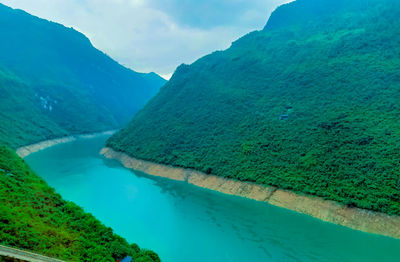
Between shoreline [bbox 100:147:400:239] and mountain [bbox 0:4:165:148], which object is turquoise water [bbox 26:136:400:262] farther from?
mountain [bbox 0:4:165:148]

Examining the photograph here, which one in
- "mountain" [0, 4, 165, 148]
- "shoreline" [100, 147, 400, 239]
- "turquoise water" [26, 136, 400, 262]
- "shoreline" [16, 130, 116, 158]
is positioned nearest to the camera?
"turquoise water" [26, 136, 400, 262]

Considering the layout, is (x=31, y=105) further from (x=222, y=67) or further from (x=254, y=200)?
(x=254, y=200)

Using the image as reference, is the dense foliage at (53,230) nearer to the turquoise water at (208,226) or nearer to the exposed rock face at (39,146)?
the turquoise water at (208,226)

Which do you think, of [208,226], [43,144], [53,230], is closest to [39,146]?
[43,144]

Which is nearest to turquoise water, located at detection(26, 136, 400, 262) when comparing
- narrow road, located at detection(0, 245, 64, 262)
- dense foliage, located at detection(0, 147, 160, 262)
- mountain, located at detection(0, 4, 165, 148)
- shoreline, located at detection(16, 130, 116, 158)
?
→ dense foliage, located at detection(0, 147, 160, 262)

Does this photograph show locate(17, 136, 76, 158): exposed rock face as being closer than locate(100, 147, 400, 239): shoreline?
No

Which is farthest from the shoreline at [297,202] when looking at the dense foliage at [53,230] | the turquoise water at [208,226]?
the dense foliage at [53,230]
